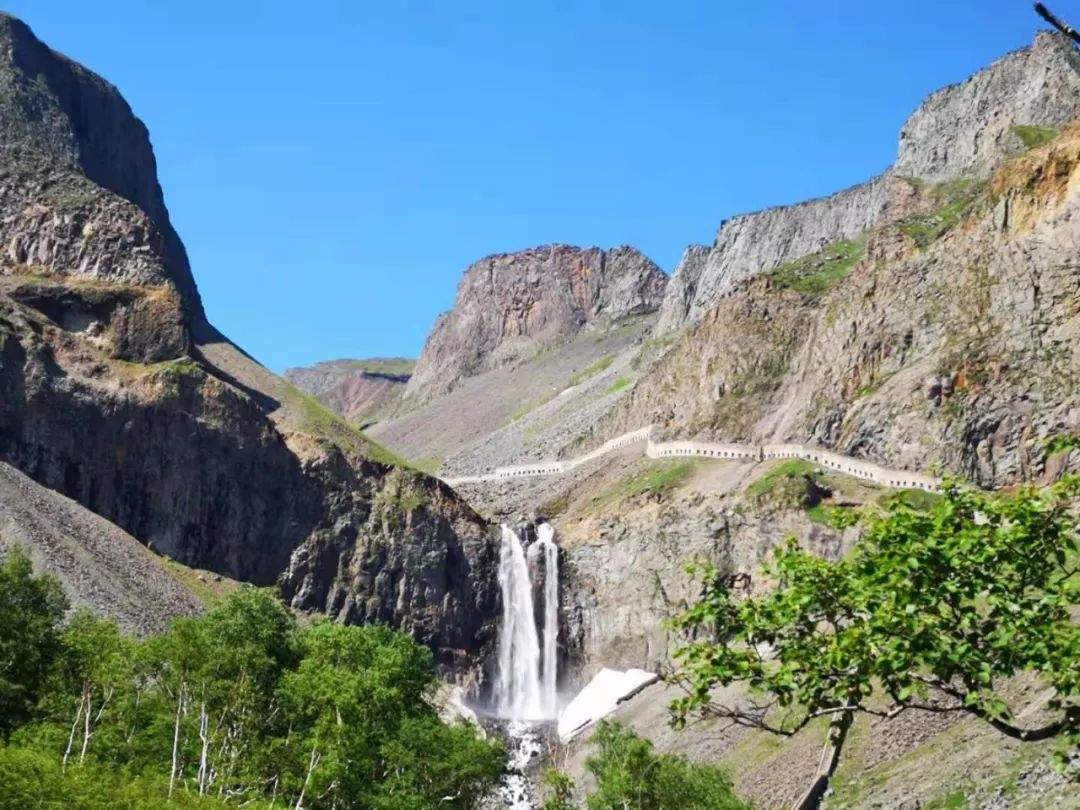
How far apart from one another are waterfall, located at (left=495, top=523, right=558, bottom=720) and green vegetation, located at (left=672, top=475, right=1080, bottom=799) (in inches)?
4197

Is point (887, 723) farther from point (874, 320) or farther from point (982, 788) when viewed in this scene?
point (874, 320)

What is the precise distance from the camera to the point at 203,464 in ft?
416

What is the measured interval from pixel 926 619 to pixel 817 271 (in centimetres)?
16598

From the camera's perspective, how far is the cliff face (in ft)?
397

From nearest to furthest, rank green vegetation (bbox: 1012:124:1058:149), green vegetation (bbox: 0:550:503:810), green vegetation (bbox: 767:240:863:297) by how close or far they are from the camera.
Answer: green vegetation (bbox: 0:550:503:810), green vegetation (bbox: 767:240:863:297), green vegetation (bbox: 1012:124:1058:149)

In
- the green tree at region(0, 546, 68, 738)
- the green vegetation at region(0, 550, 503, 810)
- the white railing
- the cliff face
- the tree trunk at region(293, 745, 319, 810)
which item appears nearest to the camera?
the tree trunk at region(293, 745, 319, 810)

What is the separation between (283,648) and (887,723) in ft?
110

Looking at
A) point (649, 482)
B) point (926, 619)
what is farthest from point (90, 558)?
point (926, 619)

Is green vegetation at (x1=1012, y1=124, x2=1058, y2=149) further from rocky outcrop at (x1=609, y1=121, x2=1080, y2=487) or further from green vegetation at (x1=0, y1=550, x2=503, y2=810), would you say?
green vegetation at (x1=0, y1=550, x2=503, y2=810)

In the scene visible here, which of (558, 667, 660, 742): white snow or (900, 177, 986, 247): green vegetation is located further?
(900, 177, 986, 247): green vegetation

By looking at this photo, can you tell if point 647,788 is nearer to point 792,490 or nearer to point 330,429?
point 792,490

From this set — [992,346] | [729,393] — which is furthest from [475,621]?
[992,346]

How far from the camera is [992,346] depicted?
12294 cm

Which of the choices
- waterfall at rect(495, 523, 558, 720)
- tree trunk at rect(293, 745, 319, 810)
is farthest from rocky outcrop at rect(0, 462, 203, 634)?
waterfall at rect(495, 523, 558, 720)
